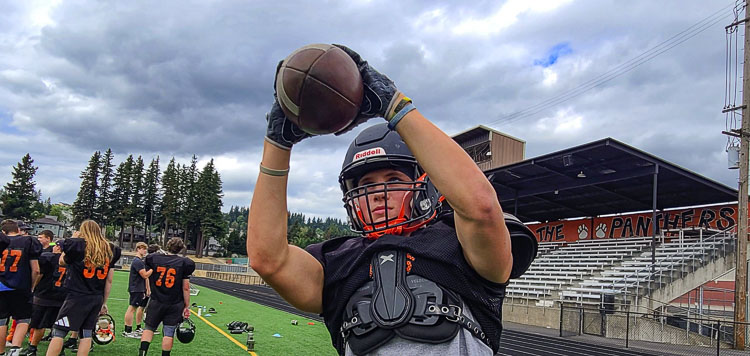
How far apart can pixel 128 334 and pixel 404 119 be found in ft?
32.2

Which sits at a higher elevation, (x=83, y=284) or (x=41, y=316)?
(x=83, y=284)

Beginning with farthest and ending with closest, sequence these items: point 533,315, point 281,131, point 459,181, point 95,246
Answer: point 533,315 < point 95,246 < point 281,131 < point 459,181

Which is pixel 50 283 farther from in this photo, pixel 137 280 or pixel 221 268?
pixel 221 268

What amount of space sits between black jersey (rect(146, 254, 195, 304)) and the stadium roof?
47.9 feet

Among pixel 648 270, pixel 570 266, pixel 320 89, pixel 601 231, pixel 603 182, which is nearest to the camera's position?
pixel 320 89

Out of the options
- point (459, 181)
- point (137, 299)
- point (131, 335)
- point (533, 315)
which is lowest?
point (533, 315)

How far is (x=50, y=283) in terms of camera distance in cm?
722

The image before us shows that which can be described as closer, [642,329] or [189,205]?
[642,329]

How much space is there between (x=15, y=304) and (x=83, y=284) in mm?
1443

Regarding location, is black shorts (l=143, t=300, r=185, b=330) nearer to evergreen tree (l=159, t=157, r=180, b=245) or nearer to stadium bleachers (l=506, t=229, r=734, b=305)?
stadium bleachers (l=506, t=229, r=734, b=305)

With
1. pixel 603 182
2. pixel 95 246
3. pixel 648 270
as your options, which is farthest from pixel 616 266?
pixel 95 246

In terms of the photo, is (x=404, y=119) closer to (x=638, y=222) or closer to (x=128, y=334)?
(x=128, y=334)

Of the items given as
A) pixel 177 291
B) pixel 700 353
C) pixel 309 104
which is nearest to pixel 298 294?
pixel 309 104

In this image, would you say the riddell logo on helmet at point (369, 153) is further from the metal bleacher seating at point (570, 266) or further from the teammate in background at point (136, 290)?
the metal bleacher seating at point (570, 266)
